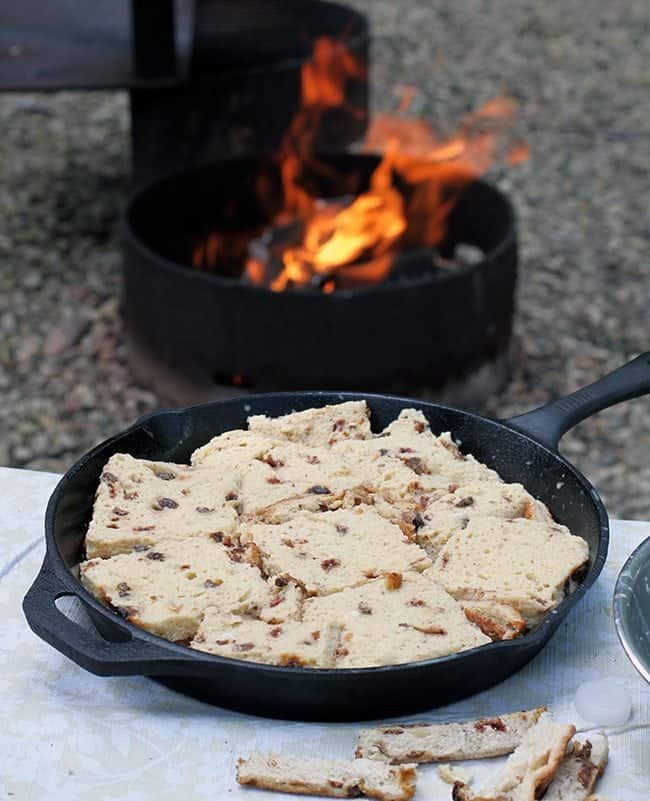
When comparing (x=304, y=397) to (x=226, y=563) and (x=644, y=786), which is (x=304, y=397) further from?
(x=644, y=786)

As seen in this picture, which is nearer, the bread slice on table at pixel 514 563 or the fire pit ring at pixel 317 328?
the bread slice on table at pixel 514 563

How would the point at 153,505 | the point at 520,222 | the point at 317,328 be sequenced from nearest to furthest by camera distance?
the point at 153,505
the point at 317,328
the point at 520,222

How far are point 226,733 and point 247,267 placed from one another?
108 inches

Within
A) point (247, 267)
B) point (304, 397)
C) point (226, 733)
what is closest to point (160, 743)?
point (226, 733)

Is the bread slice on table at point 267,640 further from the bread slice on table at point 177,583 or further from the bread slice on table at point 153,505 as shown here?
the bread slice on table at point 153,505

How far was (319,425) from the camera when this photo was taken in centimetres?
205

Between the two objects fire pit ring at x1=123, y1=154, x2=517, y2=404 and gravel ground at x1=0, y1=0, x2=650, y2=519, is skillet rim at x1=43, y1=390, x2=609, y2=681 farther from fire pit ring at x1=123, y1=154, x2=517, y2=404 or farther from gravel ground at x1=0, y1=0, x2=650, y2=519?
gravel ground at x1=0, y1=0, x2=650, y2=519

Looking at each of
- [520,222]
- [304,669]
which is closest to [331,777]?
[304,669]

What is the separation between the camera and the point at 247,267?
4.18m

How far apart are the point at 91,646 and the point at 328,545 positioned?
1.24ft

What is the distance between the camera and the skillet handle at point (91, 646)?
4.90ft

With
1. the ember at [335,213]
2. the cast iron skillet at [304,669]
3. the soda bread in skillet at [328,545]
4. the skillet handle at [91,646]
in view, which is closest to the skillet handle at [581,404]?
the cast iron skillet at [304,669]

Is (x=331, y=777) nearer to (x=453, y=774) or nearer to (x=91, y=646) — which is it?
(x=453, y=774)

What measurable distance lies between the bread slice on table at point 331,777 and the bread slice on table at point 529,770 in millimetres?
64
